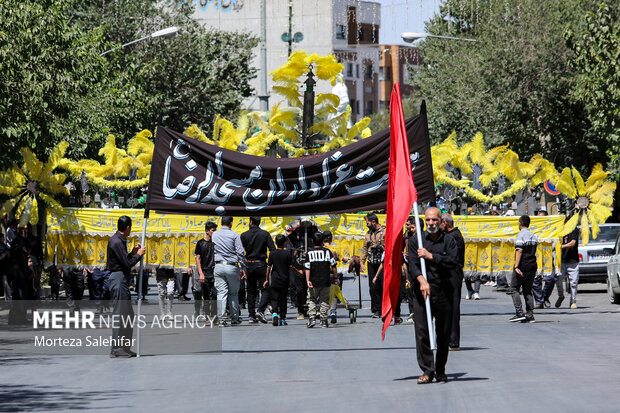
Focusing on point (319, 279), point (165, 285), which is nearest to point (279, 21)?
point (165, 285)

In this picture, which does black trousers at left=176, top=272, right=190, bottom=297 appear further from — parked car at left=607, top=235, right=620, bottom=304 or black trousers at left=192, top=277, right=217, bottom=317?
parked car at left=607, top=235, right=620, bottom=304

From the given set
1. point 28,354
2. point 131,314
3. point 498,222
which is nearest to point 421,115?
point 131,314

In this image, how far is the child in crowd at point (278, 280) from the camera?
18859 millimetres

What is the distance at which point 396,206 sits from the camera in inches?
487

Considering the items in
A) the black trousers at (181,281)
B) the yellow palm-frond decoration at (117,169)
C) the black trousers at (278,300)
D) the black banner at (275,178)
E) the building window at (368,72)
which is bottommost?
the black trousers at (278,300)

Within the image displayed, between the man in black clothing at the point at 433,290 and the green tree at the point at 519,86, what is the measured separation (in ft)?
99.9

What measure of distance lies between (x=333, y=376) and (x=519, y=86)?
32882 millimetres

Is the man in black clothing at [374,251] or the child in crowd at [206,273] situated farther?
the man in black clothing at [374,251]

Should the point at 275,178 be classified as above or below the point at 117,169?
below

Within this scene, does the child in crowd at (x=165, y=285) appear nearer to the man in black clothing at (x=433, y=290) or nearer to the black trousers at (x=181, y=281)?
the black trousers at (x=181, y=281)

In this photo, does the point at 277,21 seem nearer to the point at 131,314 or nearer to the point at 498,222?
the point at 498,222

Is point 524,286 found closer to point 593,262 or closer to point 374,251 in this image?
point 374,251

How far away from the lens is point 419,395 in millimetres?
10445

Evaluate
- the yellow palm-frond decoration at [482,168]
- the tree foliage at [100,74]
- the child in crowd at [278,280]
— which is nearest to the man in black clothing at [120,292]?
the tree foliage at [100,74]
